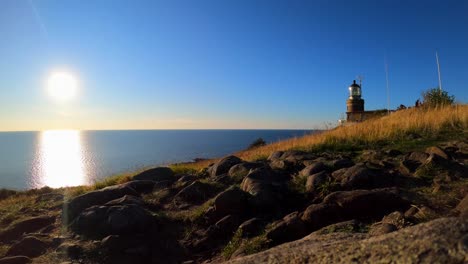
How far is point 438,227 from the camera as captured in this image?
2.65 metres

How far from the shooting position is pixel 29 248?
638 cm

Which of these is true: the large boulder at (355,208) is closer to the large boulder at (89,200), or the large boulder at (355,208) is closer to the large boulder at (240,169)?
the large boulder at (240,169)

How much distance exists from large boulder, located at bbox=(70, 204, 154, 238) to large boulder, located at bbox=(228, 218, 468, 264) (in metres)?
3.94

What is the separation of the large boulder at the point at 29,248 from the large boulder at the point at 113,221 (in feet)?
2.00

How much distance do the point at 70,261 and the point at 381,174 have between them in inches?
223

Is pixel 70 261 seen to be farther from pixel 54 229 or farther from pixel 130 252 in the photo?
pixel 54 229

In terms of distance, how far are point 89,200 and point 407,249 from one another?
23.8 feet

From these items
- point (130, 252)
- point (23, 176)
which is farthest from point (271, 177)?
point (23, 176)

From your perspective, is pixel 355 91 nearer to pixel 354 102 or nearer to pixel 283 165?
pixel 354 102

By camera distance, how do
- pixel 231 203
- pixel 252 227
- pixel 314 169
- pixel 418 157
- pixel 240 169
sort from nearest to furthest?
pixel 252 227, pixel 231 203, pixel 314 169, pixel 418 157, pixel 240 169

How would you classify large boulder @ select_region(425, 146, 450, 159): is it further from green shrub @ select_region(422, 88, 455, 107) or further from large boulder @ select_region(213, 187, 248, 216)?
green shrub @ select_region(422, 88, 455, 107)

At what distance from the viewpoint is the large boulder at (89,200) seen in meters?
7.98

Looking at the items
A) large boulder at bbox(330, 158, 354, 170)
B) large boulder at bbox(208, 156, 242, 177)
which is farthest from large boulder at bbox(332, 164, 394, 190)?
large boulder at bbox(208, 156, 242, 177)

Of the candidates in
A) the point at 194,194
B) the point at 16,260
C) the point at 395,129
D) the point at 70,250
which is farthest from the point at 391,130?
the point at 16,260
